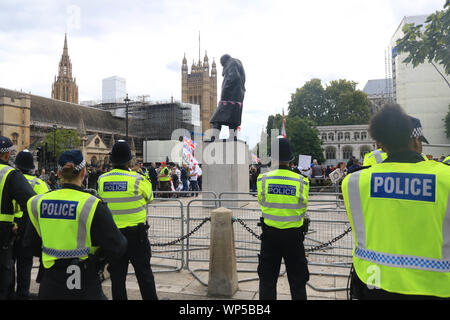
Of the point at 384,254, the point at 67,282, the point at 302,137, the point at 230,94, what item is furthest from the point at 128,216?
the point at 302,137

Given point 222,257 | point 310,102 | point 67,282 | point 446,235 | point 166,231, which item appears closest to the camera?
point 446,235

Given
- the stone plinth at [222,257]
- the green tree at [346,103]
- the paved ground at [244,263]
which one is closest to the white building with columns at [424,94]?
the green tree at [346,103]

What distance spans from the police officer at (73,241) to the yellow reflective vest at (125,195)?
128cm

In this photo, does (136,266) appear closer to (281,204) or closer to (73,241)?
(73,241)

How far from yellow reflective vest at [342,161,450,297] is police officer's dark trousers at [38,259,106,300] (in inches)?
80.1

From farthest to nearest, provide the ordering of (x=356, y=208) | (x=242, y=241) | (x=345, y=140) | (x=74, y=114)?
(x=74, y=114)
(x=345, y=140)
(x=242, y=241)
(x=356, y=208)

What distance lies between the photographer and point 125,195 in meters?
4.16

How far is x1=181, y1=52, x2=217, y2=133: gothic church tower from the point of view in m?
108

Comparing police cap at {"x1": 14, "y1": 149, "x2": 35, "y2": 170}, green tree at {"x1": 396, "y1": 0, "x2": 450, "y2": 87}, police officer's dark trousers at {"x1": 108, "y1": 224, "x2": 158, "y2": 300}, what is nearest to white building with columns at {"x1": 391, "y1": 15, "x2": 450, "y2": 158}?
green tree at {"x1": 396, "y1": 0, "x2": 450, "y2": 87}

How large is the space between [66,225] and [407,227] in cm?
237

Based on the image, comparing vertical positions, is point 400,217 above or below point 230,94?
below

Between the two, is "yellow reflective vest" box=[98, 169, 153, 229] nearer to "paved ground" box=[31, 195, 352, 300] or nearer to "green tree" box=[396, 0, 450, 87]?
"paved ground" box=[31, 195, 352, 300]

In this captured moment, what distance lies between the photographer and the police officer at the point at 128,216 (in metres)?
4.04

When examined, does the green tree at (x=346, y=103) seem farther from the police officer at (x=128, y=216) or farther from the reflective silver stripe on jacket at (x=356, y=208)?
the reflective silver stripe on jacket at (x=356, y=208)
